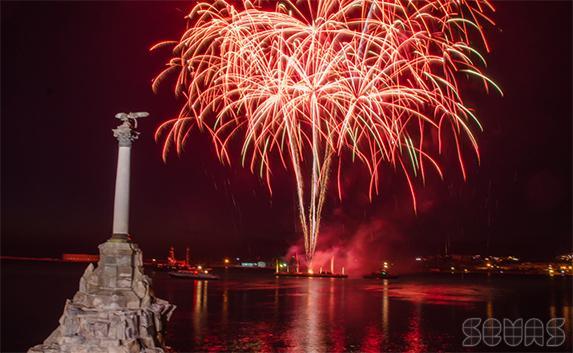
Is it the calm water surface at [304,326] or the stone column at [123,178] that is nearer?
the stone column at [123,178]

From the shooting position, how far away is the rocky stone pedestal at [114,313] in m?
17.7

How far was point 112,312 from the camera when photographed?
1820cm

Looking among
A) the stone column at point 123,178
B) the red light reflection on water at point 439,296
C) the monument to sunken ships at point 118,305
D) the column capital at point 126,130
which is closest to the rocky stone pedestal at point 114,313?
the monument to sunken ships at point 118,305

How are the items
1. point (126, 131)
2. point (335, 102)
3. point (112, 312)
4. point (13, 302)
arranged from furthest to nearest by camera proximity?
point (13, 302)
point (335, 102)
point (126, 131)
point (112, 312)

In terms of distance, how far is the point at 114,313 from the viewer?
1814cm

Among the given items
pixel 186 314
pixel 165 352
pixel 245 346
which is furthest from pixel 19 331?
pixel 165 352

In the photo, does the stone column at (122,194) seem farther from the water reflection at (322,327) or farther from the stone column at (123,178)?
the water reflection at (322,327)

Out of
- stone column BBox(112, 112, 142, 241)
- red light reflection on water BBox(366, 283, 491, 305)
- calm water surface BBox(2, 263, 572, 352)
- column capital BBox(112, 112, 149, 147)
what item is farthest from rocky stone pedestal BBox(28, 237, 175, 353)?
red light reflection on water BBox(366, 283, 491, 305)

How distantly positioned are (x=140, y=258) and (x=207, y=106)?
11.1 m

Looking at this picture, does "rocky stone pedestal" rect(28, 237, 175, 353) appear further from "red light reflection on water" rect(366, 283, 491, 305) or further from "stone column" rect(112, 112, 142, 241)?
"red light reflection on water" rect(366, 283, 491, 305)

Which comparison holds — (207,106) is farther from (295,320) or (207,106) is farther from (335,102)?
(295,320)

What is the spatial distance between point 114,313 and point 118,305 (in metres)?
0.55

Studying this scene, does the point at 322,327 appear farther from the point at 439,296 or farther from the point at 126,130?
the point at 439,296

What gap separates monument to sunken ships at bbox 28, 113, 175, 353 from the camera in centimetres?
1770
